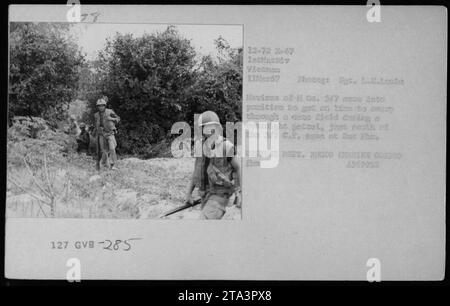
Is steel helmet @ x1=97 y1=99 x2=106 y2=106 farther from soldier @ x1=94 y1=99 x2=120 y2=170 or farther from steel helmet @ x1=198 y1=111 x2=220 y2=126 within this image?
steel helmet @ x1=198 y1=111 x2=220 y2=126

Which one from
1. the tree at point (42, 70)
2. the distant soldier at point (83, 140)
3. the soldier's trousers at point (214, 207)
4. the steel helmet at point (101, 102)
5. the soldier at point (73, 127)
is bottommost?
the soldier's trousers at point (214, 207)

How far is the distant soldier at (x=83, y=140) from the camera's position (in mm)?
2783

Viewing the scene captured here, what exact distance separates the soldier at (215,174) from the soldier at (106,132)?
59 cm

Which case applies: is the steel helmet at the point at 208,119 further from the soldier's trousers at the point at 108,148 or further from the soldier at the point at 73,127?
the soldier at the point at 73,127

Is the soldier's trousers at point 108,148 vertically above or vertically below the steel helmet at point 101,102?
below

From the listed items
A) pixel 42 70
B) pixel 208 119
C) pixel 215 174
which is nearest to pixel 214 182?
pixel 215 174

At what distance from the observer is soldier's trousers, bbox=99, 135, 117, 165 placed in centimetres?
278

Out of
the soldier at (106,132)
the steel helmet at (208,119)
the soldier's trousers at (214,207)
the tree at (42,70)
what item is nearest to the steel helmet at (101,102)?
the soldier at (106,132)

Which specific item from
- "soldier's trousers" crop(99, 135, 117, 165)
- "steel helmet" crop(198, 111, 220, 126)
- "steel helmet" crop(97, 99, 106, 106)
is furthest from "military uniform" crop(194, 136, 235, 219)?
"steel helmet" crop(97, 99, 106, 106)

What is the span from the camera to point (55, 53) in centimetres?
281

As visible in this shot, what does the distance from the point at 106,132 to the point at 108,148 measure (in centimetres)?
11

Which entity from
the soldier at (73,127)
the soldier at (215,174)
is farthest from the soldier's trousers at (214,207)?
the soldier at (73,127)

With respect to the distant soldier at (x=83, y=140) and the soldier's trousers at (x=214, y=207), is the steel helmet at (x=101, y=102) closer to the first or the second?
the distant soldier at (x=83, y=140)

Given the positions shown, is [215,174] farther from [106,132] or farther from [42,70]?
[42,70]
